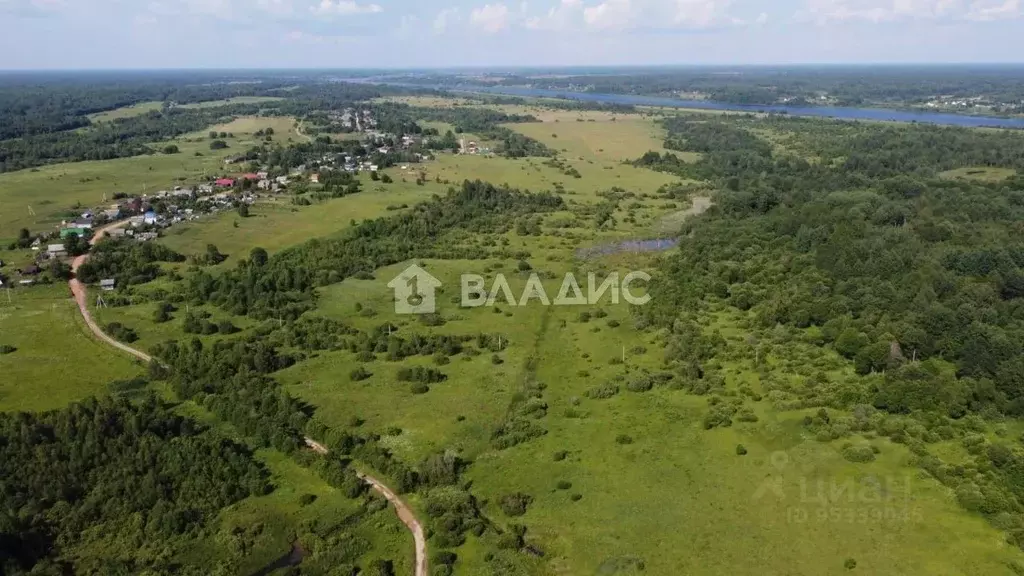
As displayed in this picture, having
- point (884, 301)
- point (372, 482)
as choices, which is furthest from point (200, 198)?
point (884, 301)

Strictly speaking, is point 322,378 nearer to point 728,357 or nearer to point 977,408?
point 728,357

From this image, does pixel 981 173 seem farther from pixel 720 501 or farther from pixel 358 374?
pixel 358 374

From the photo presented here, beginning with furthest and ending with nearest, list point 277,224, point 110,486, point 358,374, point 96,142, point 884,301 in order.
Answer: point 96,142 → point 277,224 → point 884,301 → point 358,374 → point 110,486

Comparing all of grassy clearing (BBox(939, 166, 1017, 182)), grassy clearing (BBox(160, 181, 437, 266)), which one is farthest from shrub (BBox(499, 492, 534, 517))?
grassy clearing (BBox(939, 166, 1017, 182))

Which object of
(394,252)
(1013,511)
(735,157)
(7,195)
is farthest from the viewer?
(735,157)

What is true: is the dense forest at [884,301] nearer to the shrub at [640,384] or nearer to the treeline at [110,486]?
the shrub at [640,384]

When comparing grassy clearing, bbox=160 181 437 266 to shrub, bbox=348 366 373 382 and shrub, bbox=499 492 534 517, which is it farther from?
shrub, bbox=499 492 534 517

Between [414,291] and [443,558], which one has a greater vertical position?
[414,291]

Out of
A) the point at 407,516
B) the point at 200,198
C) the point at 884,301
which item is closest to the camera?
the point at 407,516

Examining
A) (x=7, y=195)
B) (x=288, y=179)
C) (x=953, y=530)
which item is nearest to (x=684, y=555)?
(x=953, y=530)
